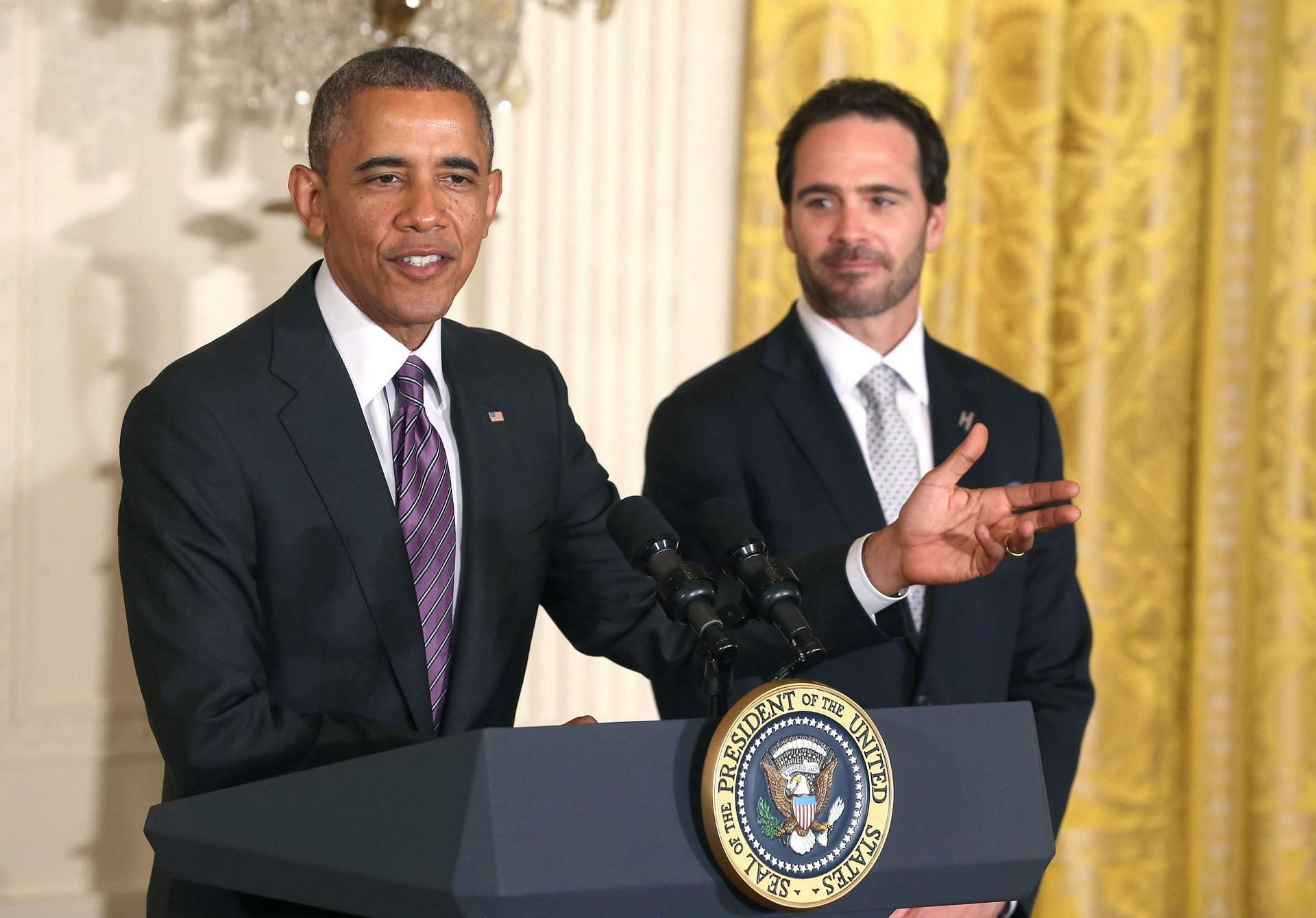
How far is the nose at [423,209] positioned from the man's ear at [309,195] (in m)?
0.15

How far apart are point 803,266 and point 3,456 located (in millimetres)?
1734

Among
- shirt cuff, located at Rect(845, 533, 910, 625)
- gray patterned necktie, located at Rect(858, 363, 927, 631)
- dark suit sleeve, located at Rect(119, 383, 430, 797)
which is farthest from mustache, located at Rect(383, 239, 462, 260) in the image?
gray patterned necktie, located at Rect(858, 363, 927, 631)

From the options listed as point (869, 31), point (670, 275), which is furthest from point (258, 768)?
point (869, 31)

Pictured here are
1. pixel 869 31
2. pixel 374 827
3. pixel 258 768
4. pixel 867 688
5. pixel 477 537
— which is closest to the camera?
pixel 374 827

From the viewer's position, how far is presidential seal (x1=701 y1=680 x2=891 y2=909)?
1154 millimetres

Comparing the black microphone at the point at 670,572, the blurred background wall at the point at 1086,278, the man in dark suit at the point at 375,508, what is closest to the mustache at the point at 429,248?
the man in dark suit at the point at 375,508

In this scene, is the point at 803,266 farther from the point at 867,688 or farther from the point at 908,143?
the point at 867,688

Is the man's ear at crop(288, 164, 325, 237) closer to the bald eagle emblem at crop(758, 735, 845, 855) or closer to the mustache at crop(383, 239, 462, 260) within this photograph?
the mustache at crop(383, 239, 462, 260)

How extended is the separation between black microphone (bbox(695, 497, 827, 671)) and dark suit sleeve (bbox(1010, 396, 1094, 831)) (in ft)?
3.65

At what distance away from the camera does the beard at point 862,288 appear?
7.80 feet

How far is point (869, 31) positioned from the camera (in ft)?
11.4

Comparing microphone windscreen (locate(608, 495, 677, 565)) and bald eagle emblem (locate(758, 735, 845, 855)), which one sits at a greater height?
microphone windscreen (locate(608, 495, 677, 565))

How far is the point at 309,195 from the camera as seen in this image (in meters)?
1.83

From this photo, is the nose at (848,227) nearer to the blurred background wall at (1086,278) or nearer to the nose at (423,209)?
the nose at (423,209)
